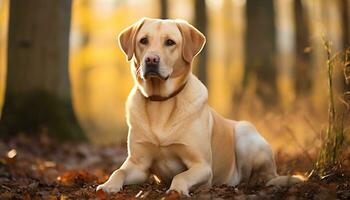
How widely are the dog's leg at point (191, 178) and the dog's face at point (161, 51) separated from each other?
2.39 feet

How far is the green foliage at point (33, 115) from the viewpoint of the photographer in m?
9.55

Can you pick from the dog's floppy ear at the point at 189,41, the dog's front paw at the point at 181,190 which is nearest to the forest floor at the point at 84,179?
the dog's front paw at the point at 181,190

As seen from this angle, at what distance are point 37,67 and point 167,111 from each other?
197 inches

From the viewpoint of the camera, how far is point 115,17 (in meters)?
28.2

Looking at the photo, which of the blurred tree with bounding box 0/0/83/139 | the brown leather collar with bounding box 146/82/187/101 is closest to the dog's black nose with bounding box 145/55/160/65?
the brown leather collar with bounding box 146/82/187/101

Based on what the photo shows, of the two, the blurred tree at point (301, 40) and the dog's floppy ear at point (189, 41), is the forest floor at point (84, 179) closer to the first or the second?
the dog's floppy ear at point (189, 41)

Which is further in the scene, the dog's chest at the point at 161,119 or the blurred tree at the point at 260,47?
the blurred tree at the point at 260,47

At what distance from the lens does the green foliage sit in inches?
376

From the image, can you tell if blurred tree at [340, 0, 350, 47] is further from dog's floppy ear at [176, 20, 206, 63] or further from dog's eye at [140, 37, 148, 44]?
dog's eye at [140, 37, 148, 44]

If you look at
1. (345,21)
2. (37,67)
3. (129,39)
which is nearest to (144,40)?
(129,39)

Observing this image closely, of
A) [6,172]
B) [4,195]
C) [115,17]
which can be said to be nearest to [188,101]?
[4,195]

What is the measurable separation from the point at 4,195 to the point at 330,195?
2.54 metres

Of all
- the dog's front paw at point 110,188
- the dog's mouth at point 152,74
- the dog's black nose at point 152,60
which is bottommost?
the dog's front paw at point 110,188

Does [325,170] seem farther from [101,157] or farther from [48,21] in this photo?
[48,21]
